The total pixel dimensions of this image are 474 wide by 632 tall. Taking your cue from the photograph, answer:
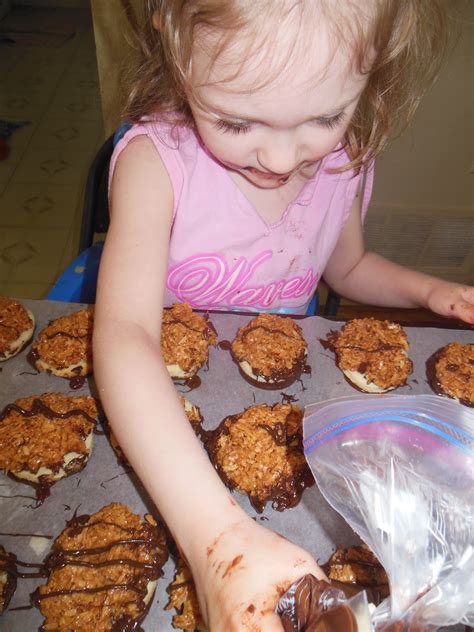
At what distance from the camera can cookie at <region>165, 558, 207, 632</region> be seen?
3.22ft

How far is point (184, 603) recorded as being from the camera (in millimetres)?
1004

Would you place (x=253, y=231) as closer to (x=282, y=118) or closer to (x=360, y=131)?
(x=360, y=131)

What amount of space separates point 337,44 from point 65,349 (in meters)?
0.98

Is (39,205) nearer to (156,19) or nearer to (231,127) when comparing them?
(156,19)

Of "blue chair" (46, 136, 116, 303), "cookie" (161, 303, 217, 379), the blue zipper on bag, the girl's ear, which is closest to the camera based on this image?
the blue zipper on bag

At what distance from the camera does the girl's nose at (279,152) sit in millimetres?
814

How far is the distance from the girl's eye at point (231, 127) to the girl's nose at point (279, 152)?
4 cm

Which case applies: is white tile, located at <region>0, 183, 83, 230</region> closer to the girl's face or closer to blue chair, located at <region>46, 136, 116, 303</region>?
blue chair, located at <region>46, 136, 116, 303</region>

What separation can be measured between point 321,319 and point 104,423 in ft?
2.25

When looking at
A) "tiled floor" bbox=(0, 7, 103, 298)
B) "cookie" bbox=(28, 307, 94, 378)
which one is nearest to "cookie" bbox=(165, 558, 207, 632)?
"cookie" bbox=(28, 307, 94, 378)

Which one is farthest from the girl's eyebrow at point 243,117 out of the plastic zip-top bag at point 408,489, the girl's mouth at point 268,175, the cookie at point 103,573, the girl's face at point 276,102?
the cookie at point 103,573

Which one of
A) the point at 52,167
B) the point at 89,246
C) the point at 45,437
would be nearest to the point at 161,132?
the point at 89,246

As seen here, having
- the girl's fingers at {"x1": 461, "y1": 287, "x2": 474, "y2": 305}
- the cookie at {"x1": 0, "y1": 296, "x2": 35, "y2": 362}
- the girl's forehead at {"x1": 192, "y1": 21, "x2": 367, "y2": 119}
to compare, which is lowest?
the cookie at {"x1": 0, "y1": 296, "x2": 35, "y2": 362}

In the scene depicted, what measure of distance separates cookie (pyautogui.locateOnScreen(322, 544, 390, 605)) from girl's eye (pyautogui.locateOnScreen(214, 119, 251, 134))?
2.82 ft
